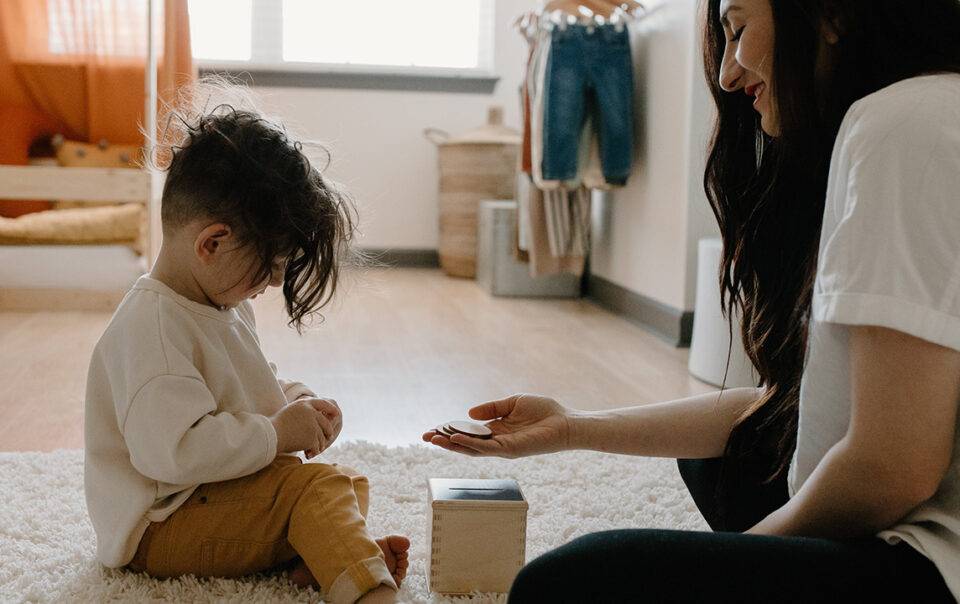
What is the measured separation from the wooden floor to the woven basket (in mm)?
736

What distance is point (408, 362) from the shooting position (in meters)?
2.38

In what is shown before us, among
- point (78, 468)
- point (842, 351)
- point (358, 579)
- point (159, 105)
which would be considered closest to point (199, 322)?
point (358, 579)

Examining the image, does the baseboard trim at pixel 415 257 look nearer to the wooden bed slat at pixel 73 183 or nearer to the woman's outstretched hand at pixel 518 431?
the wooden bed slat at pixel 73 183

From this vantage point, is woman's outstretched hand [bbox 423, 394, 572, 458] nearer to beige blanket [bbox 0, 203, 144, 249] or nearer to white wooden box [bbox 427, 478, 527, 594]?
white wooden box [bbox 427, 478, 527, 594]

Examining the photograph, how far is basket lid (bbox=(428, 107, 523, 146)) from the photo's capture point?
3.98 m

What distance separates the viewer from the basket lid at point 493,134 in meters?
3.98

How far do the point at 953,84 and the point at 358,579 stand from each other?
27.5 inches

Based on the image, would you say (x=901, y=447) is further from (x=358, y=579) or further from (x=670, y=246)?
(x=670, y=246)

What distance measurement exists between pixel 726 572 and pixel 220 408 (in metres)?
0.62

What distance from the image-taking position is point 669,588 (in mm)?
622

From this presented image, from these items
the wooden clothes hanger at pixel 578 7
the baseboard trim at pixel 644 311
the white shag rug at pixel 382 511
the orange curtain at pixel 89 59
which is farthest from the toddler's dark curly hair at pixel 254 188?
the orange curtain at pixel 89 59

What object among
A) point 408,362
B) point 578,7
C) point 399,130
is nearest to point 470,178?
point 399,130

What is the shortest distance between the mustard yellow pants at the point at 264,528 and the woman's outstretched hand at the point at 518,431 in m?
0.13

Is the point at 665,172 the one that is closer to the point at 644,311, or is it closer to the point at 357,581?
the point at 644,311
